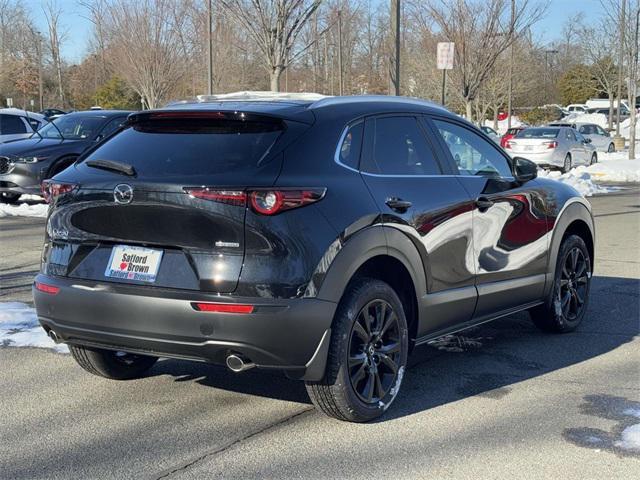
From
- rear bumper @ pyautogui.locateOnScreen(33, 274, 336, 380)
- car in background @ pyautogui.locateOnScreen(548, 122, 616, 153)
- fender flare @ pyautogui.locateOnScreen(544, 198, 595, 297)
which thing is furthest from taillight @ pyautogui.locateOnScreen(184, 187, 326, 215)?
car in background @ pyautogui.locateOnScreen(548, 122, 616, 153)

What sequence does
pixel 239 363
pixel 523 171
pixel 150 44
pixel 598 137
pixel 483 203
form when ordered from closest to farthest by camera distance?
pixel 239 363 < pixel 483 203 < pixel 523 171 < pixel 150 44 < pixel 598 137

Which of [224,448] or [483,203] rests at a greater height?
[483,203]

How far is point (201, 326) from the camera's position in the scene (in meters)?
3.98

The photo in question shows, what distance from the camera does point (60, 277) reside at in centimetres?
439

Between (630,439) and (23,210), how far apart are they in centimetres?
1207

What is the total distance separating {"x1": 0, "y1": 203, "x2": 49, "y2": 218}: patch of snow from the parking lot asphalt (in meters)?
8.62

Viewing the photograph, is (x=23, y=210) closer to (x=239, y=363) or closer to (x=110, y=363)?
(x=110, y=363)

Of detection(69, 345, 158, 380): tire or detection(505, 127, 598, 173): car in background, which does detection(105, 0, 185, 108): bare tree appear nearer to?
detection(505, 127, 598, 173): car in background

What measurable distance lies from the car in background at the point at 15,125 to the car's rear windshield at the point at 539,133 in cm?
1380

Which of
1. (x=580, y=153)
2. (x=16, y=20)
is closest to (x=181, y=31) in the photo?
(x=580, y=153)

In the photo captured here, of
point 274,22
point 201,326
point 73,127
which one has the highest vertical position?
point 274,22

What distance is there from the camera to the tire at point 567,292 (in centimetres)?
634

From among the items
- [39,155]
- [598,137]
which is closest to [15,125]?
[39,155]

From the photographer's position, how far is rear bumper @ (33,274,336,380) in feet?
13.0
